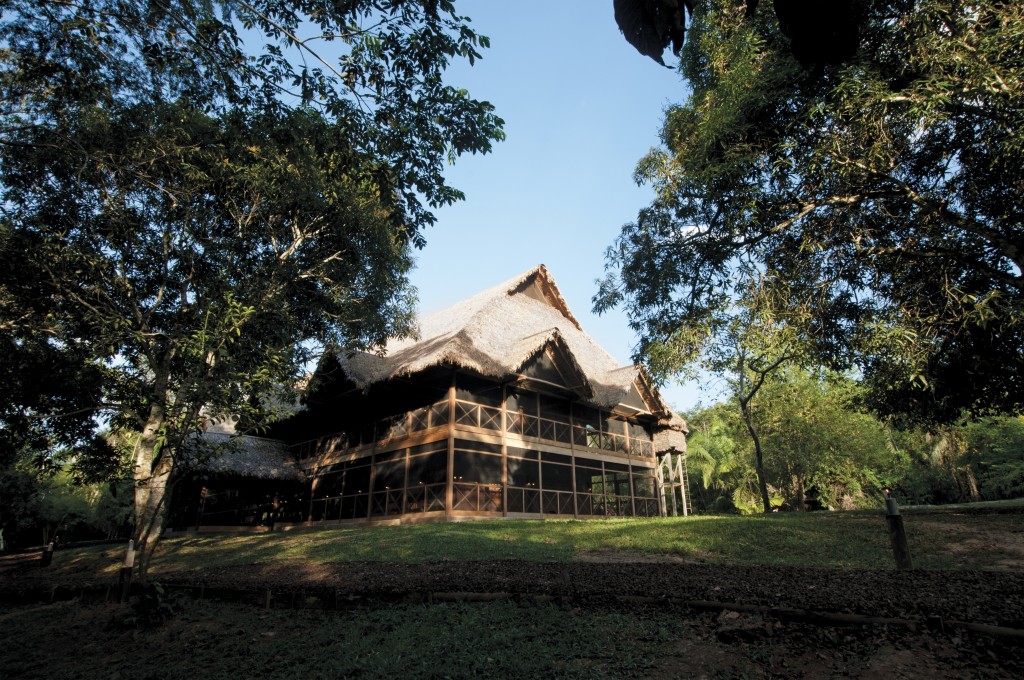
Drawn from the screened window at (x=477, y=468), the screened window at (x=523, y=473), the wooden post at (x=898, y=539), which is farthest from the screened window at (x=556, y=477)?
the wooden post at (x=898, y=539)

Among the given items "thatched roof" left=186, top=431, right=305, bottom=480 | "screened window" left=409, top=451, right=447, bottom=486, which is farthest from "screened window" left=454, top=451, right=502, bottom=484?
"thatched roof" left=186, top=431, right=305, bottom=480

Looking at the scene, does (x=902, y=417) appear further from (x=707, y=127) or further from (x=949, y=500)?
(x=949, y=500)

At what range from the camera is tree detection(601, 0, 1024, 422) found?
8.09 meters

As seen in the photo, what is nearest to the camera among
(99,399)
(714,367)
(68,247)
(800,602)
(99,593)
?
(800,602)

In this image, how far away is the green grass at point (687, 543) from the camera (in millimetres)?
8422

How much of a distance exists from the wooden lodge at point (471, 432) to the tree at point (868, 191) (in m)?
8.88

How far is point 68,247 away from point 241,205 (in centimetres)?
382

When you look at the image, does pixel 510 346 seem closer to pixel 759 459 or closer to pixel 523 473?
pixel 523 473

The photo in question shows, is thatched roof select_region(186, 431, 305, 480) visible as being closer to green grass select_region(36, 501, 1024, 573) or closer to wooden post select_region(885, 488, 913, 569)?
green grass select_region(36, 501, 1024, 573)

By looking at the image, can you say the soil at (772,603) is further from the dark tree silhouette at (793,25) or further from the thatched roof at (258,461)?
the thatched roof at (258,461)

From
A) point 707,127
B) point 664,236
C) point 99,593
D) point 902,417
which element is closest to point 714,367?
point 902,417

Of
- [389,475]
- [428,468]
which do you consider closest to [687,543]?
[428,468]

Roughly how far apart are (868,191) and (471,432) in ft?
44.0

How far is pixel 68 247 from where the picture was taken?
1128 cm
